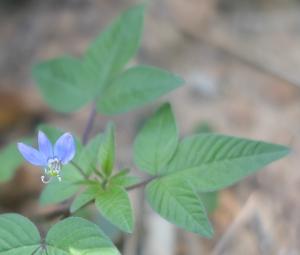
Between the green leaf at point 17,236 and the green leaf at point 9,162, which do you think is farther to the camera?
the green leaf at point 9,162

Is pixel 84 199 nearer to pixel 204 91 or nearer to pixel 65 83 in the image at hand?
pixel 65 83

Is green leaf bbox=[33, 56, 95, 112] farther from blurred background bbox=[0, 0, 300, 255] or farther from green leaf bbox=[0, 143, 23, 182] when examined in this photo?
blurred background bbox=[0, 0, 300, 255]

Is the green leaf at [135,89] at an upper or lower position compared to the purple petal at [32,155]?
upper

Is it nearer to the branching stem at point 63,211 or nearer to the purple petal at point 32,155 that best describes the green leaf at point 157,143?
the branching stem at point 63,211

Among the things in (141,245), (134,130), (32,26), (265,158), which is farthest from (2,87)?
(265,158)

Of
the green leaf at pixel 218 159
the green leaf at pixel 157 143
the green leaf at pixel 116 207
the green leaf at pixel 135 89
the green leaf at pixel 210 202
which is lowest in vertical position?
the green leaf at pixel 210 202

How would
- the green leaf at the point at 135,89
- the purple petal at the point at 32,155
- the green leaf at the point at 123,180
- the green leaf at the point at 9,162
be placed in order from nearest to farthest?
the purple petal at the point at 32,155 < the green leaf at the point at 123,180 < the green leaf at the point at 135,89 < the green leaf at the point at 9,162

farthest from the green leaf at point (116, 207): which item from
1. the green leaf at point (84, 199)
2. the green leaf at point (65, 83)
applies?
the green leaf at point (65, 83)

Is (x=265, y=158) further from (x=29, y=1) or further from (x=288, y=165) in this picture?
(x=29, y=1)
